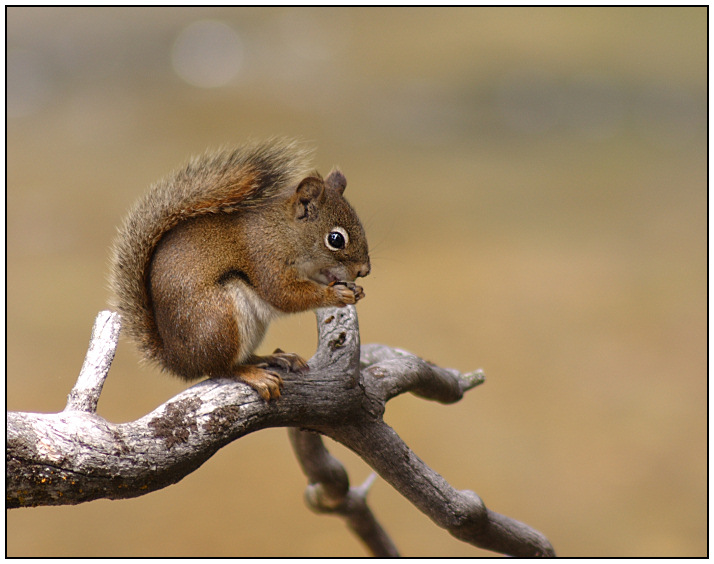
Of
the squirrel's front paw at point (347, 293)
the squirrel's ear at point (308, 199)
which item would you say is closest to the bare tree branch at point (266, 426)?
the squirrel's front paw at point (347, 293)

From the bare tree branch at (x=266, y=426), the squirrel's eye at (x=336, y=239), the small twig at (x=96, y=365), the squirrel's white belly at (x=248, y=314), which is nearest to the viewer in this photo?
the bare tree branch at (x=266, y=426)

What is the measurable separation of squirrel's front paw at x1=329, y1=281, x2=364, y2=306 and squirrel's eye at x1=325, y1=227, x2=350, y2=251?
9 cm

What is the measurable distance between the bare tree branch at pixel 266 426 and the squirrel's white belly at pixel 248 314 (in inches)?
3.8

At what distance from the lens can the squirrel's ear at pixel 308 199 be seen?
161 centimetres

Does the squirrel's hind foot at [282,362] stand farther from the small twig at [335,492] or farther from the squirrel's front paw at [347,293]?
the small twig at [335,492]

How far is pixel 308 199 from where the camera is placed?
162cm

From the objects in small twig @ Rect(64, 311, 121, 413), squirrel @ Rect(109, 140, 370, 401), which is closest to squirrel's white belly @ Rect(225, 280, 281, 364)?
squirrel @ Rect(109, 140, 370, 401)

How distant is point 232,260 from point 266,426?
1.21ft

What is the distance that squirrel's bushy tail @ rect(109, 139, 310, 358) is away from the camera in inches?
59.8

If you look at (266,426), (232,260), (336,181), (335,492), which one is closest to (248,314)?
(232,260)

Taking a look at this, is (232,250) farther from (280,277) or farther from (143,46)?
(143,46)

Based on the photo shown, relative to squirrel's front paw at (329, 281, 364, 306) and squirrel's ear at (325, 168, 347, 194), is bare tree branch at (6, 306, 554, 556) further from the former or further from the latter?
squirrel's ear at (325, 168, 347, 194)

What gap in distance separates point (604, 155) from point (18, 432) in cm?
621

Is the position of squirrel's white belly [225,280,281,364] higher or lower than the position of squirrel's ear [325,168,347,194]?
lower
